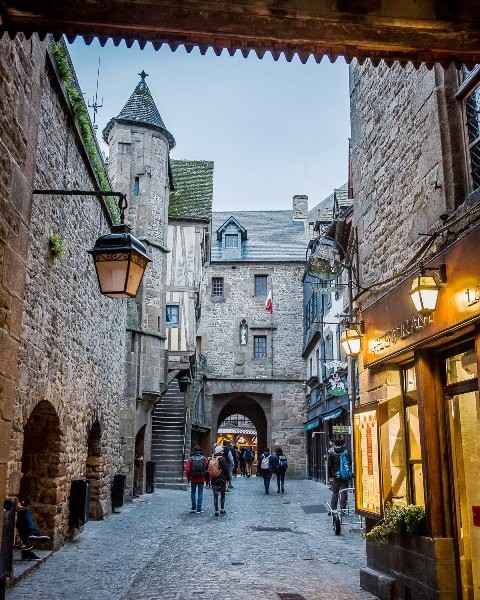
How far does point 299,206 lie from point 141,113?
65.9 ft

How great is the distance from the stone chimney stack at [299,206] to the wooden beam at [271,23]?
33222 mm

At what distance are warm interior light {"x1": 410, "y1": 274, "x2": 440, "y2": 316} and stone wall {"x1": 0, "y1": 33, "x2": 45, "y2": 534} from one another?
10.7 feet

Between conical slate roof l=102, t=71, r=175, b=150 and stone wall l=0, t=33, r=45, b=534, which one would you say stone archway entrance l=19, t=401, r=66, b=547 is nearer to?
stone wall l=0, t=33, r=45, b=534

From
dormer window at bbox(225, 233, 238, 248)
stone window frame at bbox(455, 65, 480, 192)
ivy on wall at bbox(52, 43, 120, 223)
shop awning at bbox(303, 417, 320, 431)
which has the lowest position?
shop awning at bbox(303, 417, 320, 431)

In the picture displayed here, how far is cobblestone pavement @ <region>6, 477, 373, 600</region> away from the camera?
6.46m

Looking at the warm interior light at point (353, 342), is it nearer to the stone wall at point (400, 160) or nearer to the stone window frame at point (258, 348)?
the stone wall at point (400, 160)

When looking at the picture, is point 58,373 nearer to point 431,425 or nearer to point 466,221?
point 431,425

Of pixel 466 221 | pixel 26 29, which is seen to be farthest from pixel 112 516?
pixel 26 29

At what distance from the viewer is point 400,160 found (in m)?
7.07

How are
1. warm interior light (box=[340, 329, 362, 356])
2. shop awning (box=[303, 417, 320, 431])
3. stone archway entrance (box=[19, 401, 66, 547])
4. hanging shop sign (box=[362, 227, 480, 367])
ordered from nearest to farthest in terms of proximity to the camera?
hanging shop sign (box=[362, 227, 480, 367]), warm interior light (box=[340, 329, 362, 356]), stone archway entrance (box=[19, 401, 66, 547]), shop awning (box=[303, 417, 320, 431])

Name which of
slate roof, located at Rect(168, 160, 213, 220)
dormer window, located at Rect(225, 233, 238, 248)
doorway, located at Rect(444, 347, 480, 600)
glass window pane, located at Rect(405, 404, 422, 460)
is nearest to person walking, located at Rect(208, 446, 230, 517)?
glass window pane, located at Rect(405, 404, 422, 460)

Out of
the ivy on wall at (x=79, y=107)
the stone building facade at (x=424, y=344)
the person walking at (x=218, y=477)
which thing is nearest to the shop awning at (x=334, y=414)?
the person walking at (x=218, y=477)

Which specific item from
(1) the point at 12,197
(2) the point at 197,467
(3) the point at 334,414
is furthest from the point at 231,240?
(1) the point at 12,197

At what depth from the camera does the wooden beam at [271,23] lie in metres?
3.61
